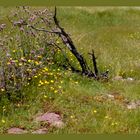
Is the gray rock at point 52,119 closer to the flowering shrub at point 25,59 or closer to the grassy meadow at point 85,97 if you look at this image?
the grassy meadow at point 85,97

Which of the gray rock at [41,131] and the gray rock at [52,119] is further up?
the gray rock at [52,119]

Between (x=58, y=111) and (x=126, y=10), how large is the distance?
17585mm

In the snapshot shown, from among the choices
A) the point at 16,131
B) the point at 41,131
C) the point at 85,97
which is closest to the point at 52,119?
A: the point at 41,131

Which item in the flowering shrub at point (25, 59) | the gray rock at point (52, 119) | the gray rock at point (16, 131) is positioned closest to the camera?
the gray rock at point (16, 131)

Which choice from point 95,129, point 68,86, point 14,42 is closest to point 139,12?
point 14,42

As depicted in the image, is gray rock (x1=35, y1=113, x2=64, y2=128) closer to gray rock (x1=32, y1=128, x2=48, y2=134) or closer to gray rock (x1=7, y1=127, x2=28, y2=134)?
gray rock (x1=32, y1=128, x2=48, y2=134)

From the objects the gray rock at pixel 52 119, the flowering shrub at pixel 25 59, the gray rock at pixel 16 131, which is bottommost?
the gray rock at pixel 16 131

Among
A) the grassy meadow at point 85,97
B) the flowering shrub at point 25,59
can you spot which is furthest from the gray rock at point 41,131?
the flowering shrub at point 25,59

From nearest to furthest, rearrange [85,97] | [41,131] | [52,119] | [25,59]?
[41,131] < [52,119] < [85,97] < [25,59]

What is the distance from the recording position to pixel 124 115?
11.8 m

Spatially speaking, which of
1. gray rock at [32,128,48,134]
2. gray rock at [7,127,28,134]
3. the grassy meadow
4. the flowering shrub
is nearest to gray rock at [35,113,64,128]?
the grassy meadow

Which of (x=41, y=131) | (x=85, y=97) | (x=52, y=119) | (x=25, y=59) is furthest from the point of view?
(x=25, y=59)

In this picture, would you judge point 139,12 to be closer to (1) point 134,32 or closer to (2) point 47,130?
(1) point 134,32

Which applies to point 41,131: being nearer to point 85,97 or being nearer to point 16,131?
point 16,131
